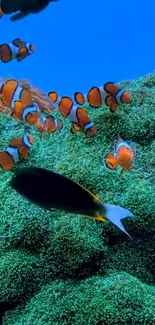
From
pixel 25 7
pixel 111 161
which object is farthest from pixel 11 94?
pixel 25 7

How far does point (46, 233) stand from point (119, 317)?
58 cm

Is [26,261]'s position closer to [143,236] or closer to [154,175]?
[143,236]

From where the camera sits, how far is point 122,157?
237 cm

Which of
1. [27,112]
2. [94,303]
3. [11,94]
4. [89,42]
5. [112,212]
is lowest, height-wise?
[94,303]

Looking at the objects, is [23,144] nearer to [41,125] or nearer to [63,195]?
[41,125]

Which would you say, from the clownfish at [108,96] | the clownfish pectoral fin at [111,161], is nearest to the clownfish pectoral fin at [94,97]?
the clownfish at [108,96]

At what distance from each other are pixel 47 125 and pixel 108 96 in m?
0.47

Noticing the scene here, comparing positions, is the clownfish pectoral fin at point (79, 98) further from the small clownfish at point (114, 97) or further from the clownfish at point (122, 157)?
the clownfish at point (122, 157)

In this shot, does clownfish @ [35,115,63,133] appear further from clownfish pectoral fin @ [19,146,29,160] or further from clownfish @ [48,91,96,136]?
clownfish pectoral fin @ [19,146,29,160]

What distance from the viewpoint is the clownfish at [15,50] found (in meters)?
2.79

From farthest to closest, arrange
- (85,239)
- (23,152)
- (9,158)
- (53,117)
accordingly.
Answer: (53,117) < (23,152) < (9,158) < (85,239)

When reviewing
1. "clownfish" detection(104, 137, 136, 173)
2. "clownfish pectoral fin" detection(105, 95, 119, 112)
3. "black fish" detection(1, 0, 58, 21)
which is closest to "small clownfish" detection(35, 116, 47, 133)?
"clownfish pectoral fin" detection(105, 95, 119, 112)

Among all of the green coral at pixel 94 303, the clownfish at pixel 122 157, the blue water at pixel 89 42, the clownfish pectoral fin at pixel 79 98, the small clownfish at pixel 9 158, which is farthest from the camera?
the blue water at pixel 89 42

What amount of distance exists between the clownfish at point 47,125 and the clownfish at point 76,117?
0.09 meters
